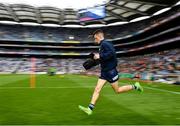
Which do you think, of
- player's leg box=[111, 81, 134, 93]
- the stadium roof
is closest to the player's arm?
player's leg box=[111, 81, 134, 93]

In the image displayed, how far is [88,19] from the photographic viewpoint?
79.9 metres

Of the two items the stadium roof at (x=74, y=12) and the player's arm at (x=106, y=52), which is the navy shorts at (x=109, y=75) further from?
the stadium roof at (x=74, y=12)

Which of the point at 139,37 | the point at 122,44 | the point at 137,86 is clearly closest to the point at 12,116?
the point at 137,86

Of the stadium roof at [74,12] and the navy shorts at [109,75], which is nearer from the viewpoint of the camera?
the navy shorts at [109,75]

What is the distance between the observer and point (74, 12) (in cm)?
7788

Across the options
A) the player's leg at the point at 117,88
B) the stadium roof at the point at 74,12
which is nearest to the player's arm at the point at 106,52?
the player's leg at the point at 117,88

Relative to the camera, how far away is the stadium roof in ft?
199

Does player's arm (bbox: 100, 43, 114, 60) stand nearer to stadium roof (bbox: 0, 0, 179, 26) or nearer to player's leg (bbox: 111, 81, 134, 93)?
player's leg (bbox: 111, 81, 134, 93)

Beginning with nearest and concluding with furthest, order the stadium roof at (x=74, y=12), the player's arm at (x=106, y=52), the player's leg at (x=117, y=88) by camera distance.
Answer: the player's arm at (x=106, y=52), the player's leg at (x=117, y=88), the stadium roof at (x=74, y=12)

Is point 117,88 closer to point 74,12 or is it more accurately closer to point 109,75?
point 109,75

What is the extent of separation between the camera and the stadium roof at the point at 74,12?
199 ft

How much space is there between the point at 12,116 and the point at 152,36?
6061 centimetres

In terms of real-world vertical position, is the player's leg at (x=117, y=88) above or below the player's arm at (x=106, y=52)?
below

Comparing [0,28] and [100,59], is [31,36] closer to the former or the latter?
[0,28]
